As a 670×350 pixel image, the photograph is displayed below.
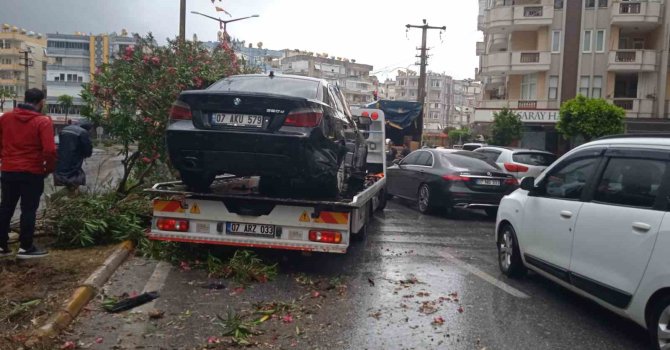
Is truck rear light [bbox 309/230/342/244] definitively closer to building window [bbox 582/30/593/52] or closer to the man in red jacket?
the man in red jacket

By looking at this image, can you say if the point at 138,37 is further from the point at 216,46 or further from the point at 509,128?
the point at 509,128

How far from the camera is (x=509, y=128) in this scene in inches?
1451

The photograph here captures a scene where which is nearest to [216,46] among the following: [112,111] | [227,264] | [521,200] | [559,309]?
[112,111]

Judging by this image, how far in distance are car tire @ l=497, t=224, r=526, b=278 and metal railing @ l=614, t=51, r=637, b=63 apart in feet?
115

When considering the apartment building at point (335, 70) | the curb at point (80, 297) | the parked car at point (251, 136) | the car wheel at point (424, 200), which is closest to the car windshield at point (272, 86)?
the parked car at point (251, 136)

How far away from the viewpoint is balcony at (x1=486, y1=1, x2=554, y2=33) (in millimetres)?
39250

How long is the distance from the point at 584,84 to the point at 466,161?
99.8ft

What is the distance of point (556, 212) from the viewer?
5.89 m

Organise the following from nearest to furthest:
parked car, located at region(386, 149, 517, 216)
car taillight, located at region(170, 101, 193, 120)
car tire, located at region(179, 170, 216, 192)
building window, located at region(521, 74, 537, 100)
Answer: car taillight, located at region(170, 101, 193, 120) < car tire, located at region(179, 170, 216, 192) < parked car, located at region(386, 149, 517, 216) < building window, located at region(521, 74, 537, 100)

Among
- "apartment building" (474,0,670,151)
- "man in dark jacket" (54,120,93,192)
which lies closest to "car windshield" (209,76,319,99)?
"man in dark jacket" (54,120,93,192)

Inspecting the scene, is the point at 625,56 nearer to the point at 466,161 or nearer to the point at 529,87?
the point at 529,87

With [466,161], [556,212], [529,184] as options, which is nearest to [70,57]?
[466,161]

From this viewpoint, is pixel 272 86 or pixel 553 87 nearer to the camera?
pixel 272 86

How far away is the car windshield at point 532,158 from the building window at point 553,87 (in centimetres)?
2686
